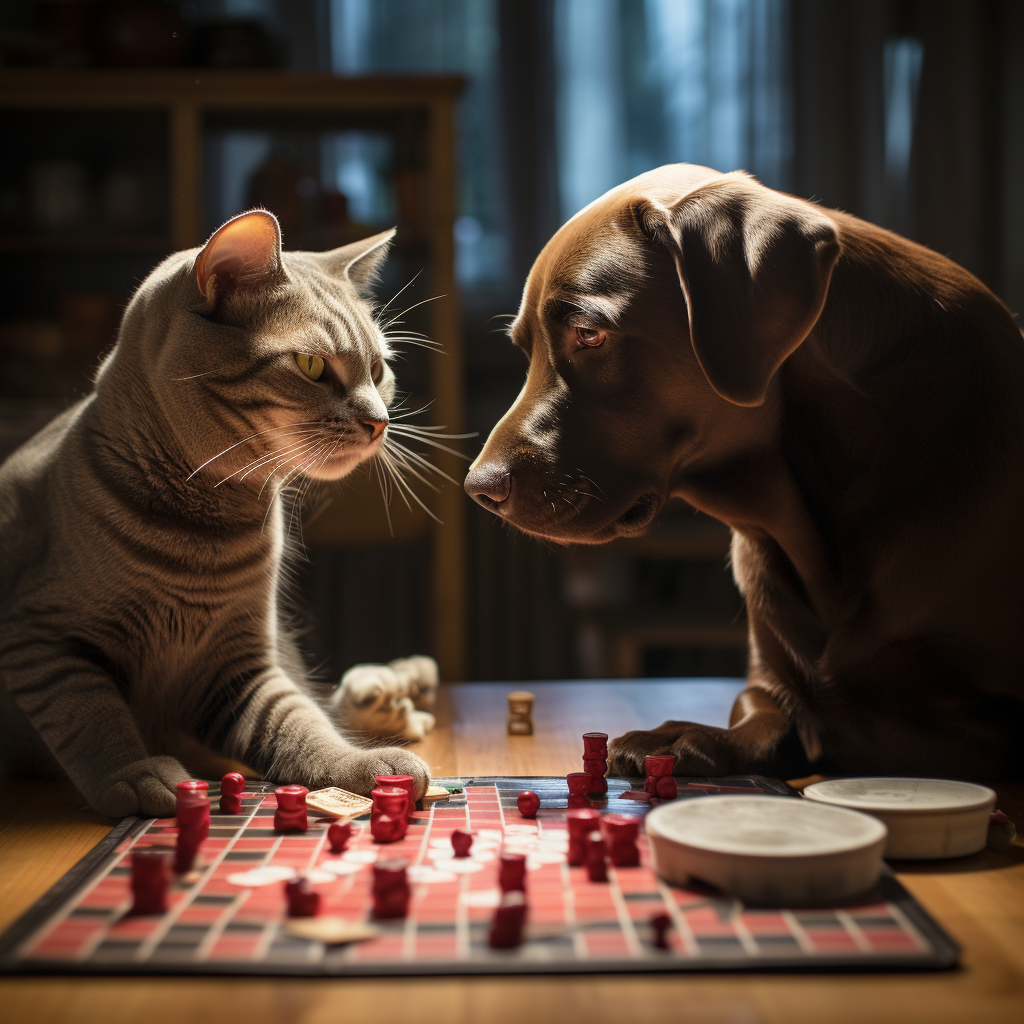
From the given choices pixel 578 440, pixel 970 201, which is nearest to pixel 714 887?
pixel 578 440

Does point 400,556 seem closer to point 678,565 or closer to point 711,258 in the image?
point 678,565

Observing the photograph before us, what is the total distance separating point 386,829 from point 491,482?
35cm

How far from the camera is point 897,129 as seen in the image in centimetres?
302

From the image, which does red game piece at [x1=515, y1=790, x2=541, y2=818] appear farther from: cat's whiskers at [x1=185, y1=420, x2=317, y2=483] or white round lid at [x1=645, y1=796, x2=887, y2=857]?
cat's whiskers at [x1=185, y1=420, x2=317, y2=483]

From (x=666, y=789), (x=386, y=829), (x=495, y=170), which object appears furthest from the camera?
(x=495, y=170)

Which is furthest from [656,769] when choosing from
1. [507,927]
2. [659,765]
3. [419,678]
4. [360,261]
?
[360,261]

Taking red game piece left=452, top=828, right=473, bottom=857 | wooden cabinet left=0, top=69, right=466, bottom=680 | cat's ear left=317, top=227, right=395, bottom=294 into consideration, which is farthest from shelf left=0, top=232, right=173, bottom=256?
red game piece left=452, top=828, right=473, bottom=857

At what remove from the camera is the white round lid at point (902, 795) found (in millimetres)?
721

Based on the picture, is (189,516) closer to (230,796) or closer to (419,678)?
(230,796)

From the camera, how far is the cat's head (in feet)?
3.16

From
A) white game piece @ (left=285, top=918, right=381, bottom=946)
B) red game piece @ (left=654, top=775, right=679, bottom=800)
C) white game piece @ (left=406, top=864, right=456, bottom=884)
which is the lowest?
red game piece @ (left=654, top=775, right=679, bottom=800)

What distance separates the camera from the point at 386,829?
29.2 inches

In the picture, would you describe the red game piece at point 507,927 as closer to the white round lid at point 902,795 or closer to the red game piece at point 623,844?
the red game piece at point 623,844

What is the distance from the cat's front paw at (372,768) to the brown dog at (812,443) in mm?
205
